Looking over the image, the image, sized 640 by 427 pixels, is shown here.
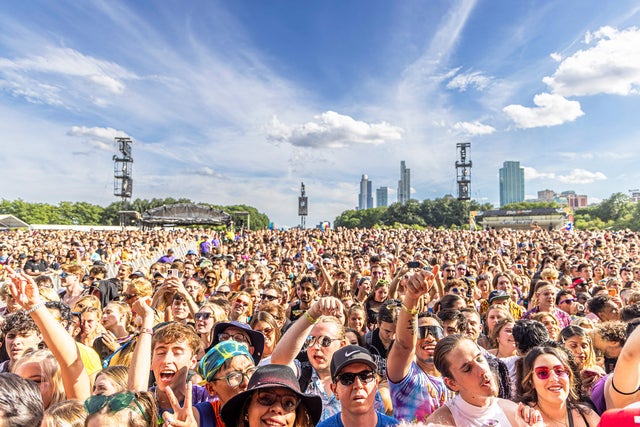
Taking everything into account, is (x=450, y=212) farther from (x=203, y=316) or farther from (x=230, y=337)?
(x=230, y=337)

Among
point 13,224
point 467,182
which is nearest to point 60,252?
point 13,224

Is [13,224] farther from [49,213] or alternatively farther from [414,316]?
[414,316]

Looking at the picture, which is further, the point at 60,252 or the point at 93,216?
the point at 93,216

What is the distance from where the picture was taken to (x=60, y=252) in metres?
15.2

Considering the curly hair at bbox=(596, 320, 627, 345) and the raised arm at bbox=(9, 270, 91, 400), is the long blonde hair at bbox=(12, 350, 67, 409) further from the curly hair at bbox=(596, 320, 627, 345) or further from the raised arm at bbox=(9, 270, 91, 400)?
the curly hair at bbox=(596, 320, 627, 345)

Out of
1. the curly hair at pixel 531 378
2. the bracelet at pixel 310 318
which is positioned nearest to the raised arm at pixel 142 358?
the bracelet at pixel 310 318

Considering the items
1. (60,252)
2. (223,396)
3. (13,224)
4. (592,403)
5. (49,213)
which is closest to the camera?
(223,396)

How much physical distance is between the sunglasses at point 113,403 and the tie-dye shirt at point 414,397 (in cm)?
167

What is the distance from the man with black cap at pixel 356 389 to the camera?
7.24 feet

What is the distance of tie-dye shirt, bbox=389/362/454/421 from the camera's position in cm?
277

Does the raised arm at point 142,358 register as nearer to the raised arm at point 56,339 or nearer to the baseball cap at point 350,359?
the raised arm at point 56,339

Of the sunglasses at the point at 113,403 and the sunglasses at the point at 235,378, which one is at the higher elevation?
the sunglasses at the point at 113,403

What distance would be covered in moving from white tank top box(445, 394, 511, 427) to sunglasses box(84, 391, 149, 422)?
1.75 meters

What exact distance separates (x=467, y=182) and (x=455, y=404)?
279 ft
